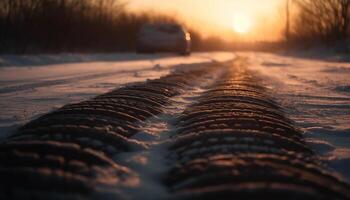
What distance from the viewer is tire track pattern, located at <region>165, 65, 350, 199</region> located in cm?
180

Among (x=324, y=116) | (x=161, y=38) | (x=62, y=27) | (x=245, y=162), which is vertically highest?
(x=62, y=27)

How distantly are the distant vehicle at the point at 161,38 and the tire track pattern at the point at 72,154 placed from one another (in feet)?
52.0

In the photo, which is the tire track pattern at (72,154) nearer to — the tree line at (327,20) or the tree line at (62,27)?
Result: the tree line at (62,27)

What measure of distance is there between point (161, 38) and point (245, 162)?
17.6m

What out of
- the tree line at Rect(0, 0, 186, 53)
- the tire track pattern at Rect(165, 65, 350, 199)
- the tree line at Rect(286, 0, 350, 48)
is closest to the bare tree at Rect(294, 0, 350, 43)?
the tree line at Rect(286, 0, 350, 48)

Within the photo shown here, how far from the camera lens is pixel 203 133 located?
9.60ft

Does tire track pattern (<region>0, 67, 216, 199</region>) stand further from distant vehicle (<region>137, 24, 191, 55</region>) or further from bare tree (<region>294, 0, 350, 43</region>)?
bare tree (<region>294, 0, 350, 43</region>)

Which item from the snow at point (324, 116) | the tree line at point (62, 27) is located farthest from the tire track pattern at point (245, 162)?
the tree line at point (62, 27)

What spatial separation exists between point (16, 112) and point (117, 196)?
97.9 inches

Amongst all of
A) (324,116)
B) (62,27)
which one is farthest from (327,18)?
(324,116)

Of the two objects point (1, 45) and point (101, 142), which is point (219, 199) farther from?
point (1, 45)

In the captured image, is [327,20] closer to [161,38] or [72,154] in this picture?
[161,38]

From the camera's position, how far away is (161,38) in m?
19.6

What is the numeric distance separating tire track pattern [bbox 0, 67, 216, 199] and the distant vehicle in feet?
52.0
